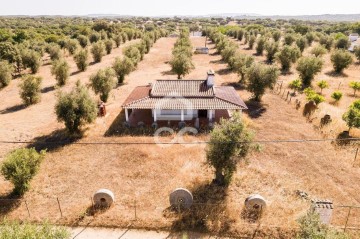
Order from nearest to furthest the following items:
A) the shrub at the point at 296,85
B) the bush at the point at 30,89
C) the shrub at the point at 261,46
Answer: the bush at the point at 30,89
the shrub at the point at 296,85
the shrub at the point at 261,46

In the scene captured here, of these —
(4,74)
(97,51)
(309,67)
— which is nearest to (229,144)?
(309,67)

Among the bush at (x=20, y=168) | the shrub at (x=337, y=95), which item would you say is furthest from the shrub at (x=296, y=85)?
the bush at (x=20, y=168)

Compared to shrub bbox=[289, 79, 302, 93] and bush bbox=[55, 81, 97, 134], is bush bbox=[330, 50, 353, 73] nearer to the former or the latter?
shrub bbox=[289, 79, 302, 93]

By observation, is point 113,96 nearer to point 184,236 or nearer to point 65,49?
point 184,236

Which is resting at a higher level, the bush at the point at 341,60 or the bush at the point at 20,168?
the bush at the point at 341,60

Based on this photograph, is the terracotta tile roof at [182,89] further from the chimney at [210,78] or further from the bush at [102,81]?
the bush at [102,81]

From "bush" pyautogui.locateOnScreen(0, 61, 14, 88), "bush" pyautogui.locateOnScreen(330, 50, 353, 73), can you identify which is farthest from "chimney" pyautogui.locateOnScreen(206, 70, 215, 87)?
"bush" pyautogui.locateOnScreen(330, 50, 353, 73)

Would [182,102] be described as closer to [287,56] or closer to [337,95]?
[337,95]
